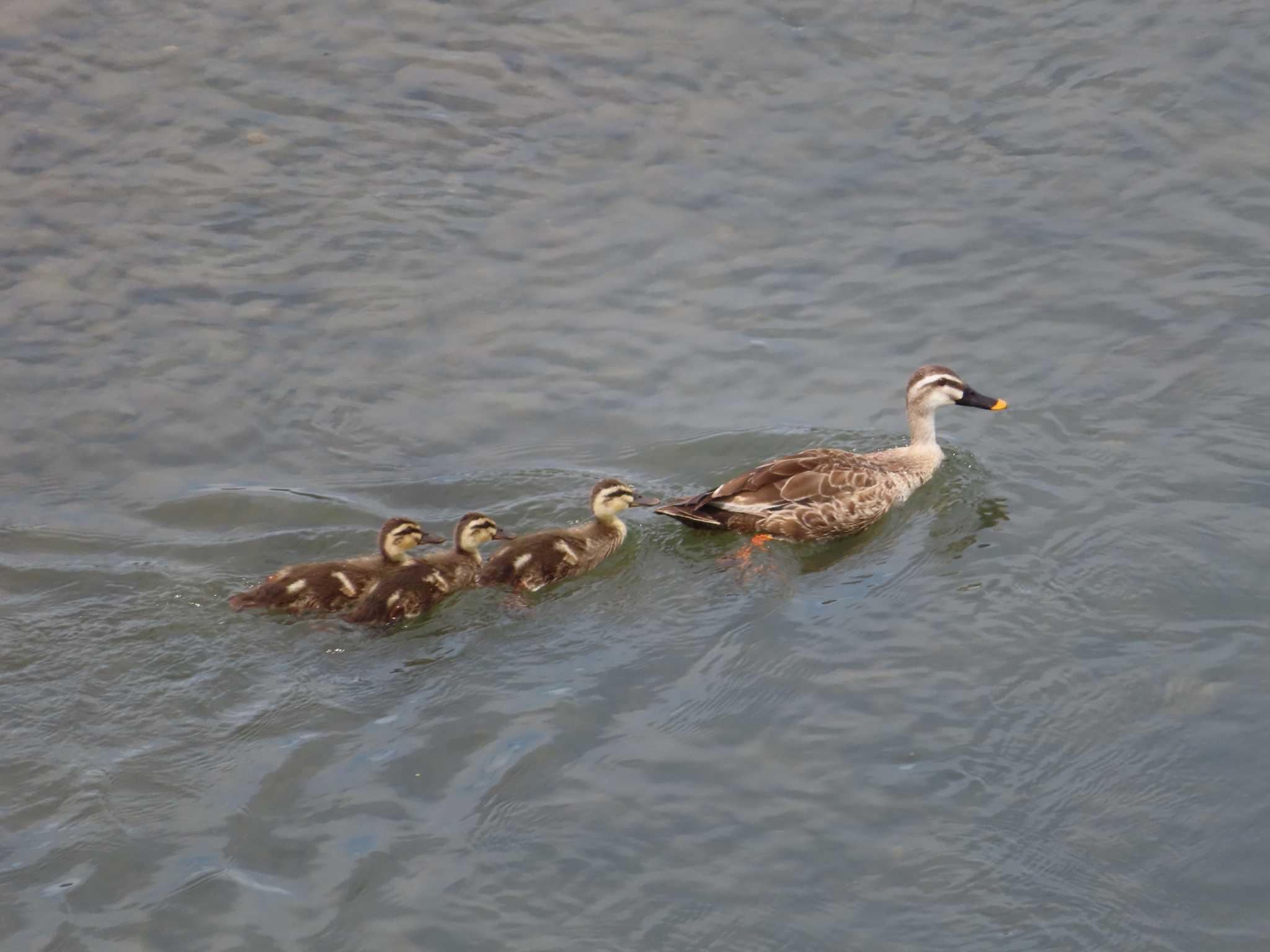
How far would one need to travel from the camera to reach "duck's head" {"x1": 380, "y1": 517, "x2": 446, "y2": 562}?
30.1 ft

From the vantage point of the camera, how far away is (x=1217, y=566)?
28.9 feet

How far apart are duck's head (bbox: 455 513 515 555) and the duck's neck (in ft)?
10.5

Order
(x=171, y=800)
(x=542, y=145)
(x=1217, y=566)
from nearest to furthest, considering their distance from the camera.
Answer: (x=171, y=800), (x=1217, y=566), (x=542, y=145)

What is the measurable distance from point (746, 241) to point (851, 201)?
1087 mm

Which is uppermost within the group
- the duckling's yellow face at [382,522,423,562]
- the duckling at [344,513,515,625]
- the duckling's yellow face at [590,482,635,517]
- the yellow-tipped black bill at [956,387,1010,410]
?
the yellow-tipped black bill at [956,387,1010,410]

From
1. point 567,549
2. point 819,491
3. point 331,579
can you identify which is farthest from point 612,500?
point 331,579

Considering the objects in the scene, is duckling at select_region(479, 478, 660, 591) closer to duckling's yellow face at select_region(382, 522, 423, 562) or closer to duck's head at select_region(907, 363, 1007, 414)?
duckling's yellow face at select_region(382, 522, 423, 562)

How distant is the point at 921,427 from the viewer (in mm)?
10586

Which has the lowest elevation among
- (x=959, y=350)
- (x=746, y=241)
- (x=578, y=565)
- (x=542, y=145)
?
→ (x=578, y=565)

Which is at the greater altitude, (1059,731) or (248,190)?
(248,190)

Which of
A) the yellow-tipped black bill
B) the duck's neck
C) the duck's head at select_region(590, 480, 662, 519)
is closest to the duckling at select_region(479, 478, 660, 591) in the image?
the duck's head at select_region(590, 480, 662, 519)

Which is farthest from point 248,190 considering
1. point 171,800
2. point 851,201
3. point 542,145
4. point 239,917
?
point 239,917

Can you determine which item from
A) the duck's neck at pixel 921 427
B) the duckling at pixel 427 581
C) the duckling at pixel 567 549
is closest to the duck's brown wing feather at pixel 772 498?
the duckling at pixel 567 549

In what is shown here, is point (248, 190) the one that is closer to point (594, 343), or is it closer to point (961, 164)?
point (594, 343)
